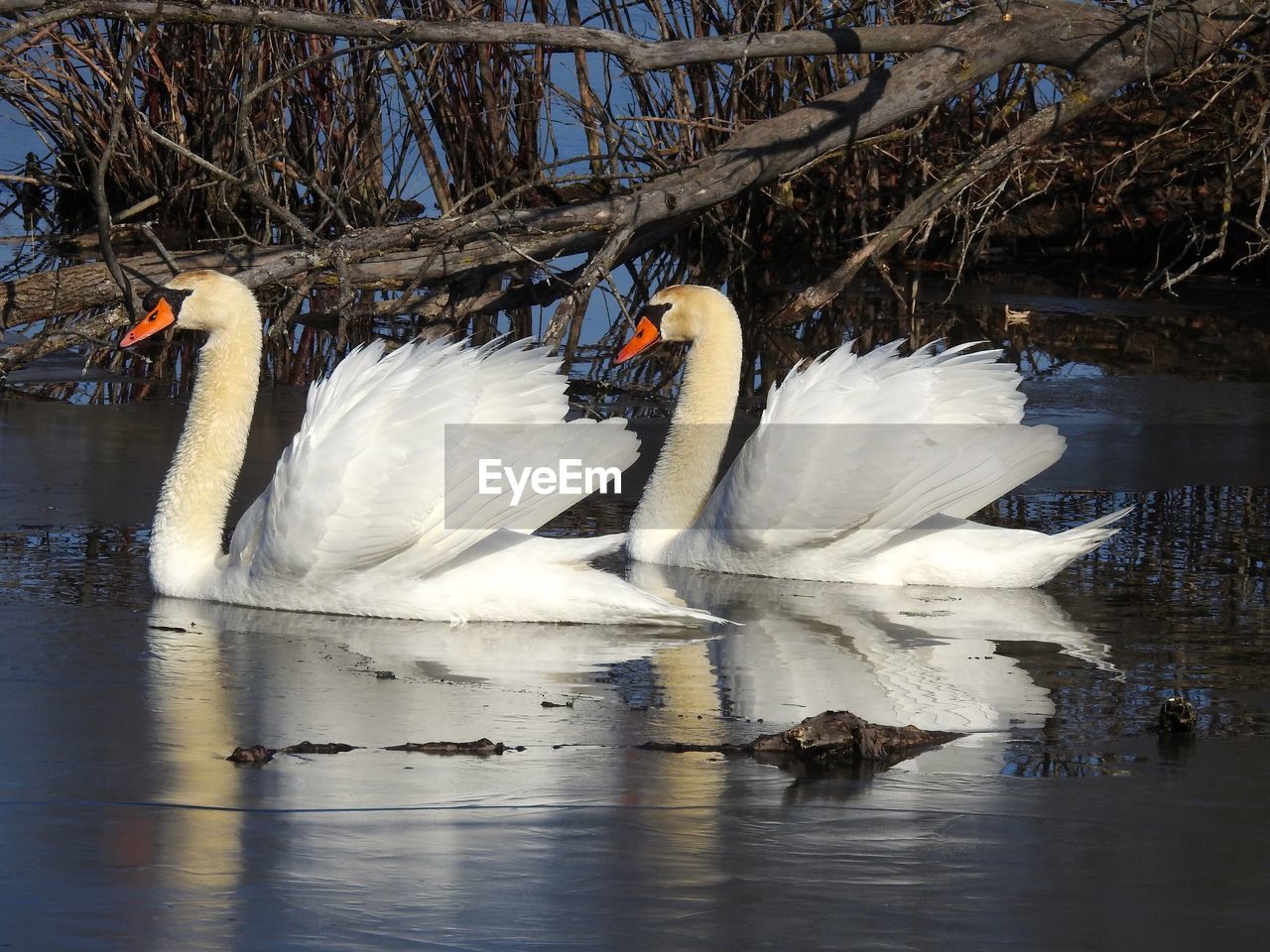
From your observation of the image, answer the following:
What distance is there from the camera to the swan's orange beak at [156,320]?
22.0 feet

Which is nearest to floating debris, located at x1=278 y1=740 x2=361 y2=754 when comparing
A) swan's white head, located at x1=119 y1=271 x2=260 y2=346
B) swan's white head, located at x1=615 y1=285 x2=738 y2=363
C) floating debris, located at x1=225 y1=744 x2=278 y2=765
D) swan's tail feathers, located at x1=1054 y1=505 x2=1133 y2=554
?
floating debris, located at x1=225 y1=744 x2=278 y2=765

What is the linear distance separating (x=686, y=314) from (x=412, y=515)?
7.56 ft

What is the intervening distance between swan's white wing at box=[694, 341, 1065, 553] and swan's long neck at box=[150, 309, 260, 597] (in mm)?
1718

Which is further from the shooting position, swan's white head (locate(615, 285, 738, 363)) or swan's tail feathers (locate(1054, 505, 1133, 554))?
swan's white head (locate(615, 285, 738, 363))

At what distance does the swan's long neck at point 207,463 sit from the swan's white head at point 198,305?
0.08 feet

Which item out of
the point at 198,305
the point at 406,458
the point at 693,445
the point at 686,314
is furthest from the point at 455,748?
the point at 686,314

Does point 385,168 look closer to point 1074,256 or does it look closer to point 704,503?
point 1074,256

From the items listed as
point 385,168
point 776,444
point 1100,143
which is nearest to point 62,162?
point 385,168

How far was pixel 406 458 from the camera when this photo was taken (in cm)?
572

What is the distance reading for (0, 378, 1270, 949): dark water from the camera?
136 inches

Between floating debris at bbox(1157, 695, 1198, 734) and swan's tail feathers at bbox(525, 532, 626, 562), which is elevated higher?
swan's tail feathers at bbox(525, 532, 626, 562)

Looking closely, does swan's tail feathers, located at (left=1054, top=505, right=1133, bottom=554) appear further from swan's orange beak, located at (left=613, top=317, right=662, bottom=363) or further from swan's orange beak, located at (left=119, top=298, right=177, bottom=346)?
swan's orange beak, located at (left=119, top=298, right=177, bottom=346)

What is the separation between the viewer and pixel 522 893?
3.53m

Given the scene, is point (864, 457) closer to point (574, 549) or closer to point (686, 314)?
point (574, 549)
